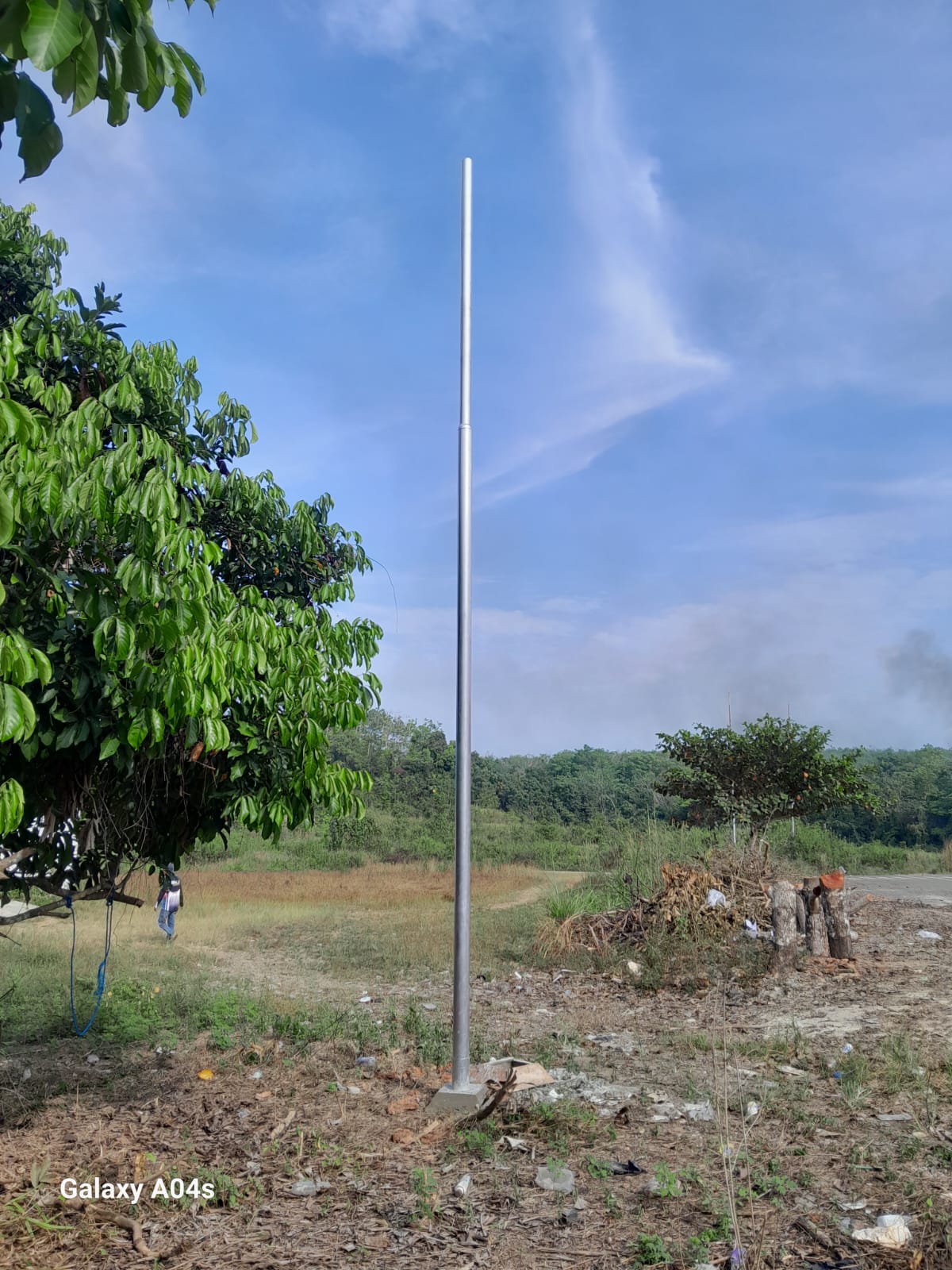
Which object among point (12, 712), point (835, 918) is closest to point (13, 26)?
point (12, 712)

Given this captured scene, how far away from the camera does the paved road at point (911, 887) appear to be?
1602 centimetres

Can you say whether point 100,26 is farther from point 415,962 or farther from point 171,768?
point 415,962

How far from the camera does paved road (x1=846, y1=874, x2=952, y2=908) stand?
16.0 metres

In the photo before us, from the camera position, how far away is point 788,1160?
463 cm

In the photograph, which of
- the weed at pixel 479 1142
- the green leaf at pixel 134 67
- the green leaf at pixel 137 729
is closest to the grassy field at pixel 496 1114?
the weed at pixel 479 1142

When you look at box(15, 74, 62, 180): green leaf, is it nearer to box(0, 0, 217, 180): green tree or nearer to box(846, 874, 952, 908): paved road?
box(0, 0, 217, 180): green tree

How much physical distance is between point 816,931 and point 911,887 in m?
9.88

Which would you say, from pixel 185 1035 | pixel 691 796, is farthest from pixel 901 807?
pixel 185 1035

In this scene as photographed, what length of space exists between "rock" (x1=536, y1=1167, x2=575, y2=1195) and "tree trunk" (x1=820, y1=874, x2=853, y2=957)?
624 centimetres

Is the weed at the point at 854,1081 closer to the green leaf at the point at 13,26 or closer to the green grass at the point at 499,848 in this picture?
the green leaf at the point at 13,26

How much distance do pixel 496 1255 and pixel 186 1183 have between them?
1.68m

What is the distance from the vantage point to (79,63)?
1840 millimetres

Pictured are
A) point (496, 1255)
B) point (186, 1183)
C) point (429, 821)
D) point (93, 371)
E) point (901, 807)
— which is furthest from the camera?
point (901, 807)

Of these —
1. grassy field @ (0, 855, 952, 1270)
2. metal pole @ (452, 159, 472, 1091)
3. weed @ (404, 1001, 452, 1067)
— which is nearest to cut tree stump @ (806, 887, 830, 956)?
grassy field @ (0, 855, 952, 1270)
